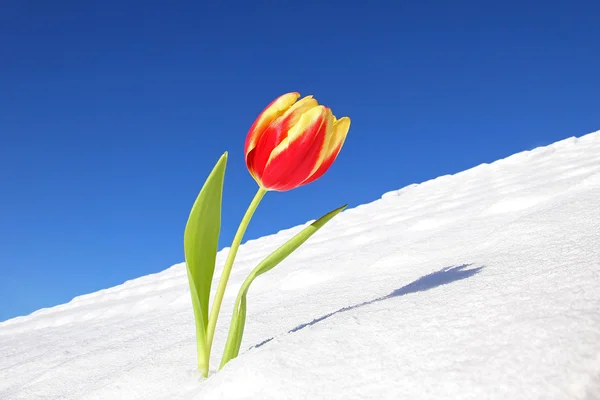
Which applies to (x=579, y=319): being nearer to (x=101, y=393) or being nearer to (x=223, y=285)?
(x=223, y=285)

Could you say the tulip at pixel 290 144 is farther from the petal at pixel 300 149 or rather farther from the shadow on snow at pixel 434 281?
the shadow on snow at pixel 434 281

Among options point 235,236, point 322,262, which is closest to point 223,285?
point 235,236

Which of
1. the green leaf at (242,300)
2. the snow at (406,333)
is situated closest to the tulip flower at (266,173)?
the green leaf at (242,300)

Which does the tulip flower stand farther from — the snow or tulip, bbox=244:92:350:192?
the snow

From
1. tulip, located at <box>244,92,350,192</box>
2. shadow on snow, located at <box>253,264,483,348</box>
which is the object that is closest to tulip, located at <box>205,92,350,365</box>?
tulip, located at <box>244,92,350,192</box>

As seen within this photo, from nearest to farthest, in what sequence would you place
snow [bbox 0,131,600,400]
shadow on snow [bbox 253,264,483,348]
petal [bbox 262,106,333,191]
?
snow [bbox 0,131,600,400] → petal [bbox 262,106,333,191] → shadow on snow [bbox 253,264,483,348]

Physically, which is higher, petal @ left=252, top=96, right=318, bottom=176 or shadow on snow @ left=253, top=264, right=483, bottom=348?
petal @ left=252, top=96, right=318, bottom=176

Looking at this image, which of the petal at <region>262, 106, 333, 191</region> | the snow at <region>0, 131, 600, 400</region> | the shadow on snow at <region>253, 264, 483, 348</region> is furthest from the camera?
the shadow on snow at <region>253, 264, 483, 348</region>
